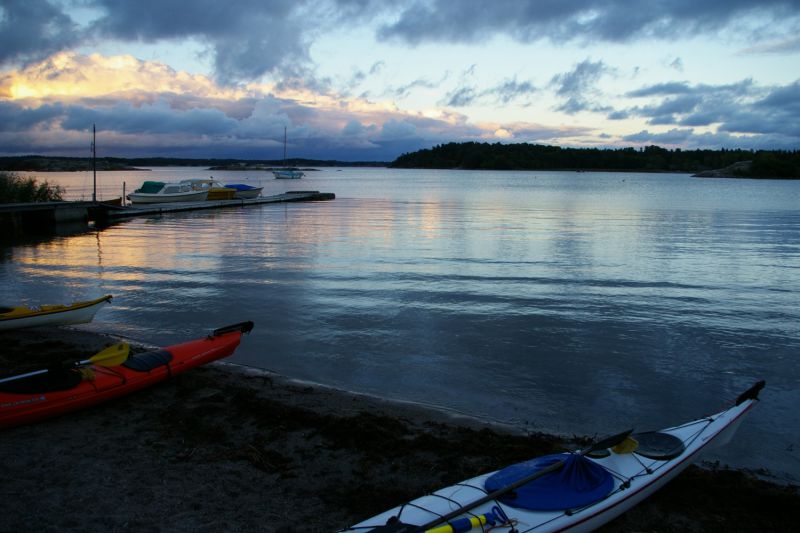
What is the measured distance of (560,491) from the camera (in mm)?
5094

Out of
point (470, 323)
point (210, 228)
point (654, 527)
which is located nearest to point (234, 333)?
point (470, 323)

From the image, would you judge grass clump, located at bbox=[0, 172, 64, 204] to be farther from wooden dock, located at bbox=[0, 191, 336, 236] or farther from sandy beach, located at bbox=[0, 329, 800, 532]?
sandy beach, located at bbox=[0, 329, 800, 532]

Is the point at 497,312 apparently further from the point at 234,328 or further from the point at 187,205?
the point at 187,205

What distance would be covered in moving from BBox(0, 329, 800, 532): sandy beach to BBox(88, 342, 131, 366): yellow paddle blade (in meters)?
0.53

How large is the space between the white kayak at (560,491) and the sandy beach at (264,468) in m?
0.34

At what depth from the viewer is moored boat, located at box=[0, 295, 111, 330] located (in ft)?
35.8

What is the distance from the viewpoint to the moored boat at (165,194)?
4684cm

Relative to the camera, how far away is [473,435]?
709cm

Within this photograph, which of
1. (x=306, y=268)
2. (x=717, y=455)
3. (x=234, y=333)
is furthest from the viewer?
(x=306, y=268)

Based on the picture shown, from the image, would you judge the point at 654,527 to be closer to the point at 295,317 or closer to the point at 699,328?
the point at 699,328

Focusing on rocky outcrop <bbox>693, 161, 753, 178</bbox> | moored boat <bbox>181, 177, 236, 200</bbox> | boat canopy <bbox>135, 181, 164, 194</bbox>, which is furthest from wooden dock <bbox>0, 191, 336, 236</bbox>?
rocky outcrop <bbox>693, 161, 753, 178</bbox>

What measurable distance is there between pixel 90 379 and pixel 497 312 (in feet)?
27.9

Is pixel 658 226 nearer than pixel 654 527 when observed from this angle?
No

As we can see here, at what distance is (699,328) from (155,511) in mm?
10947
